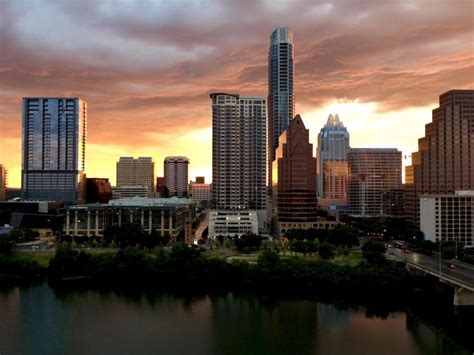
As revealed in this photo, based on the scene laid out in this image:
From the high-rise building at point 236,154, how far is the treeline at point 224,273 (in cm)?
4275

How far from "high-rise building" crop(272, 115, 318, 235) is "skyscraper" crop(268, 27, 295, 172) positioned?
4744 centimetres

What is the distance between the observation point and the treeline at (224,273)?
42.5 meters

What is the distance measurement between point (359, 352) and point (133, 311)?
59.8 ft

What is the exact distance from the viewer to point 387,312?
122 ft

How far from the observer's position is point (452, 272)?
1599 inches

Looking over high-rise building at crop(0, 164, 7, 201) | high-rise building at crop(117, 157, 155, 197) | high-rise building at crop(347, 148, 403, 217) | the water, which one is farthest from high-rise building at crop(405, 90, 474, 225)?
high-rise building at crop(117, 157, 155, 197)

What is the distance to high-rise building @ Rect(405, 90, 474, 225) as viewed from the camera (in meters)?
78.1

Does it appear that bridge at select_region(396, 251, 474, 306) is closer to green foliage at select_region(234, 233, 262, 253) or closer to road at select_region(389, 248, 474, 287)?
road at select_region(389, 248, 474, 287)

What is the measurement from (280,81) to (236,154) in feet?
115

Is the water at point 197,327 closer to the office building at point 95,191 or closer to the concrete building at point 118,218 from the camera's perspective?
the concrete building at point 118,218

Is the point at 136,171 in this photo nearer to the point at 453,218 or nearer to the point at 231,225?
the point at 231,225

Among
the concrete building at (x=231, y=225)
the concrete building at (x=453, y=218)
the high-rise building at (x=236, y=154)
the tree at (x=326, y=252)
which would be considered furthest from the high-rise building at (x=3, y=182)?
the concrete building at (x=453, y=218)

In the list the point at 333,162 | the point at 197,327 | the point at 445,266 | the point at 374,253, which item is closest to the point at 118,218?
the point at 374,253

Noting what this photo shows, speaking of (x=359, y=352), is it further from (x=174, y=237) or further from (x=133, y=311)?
(x=174, y=237)
